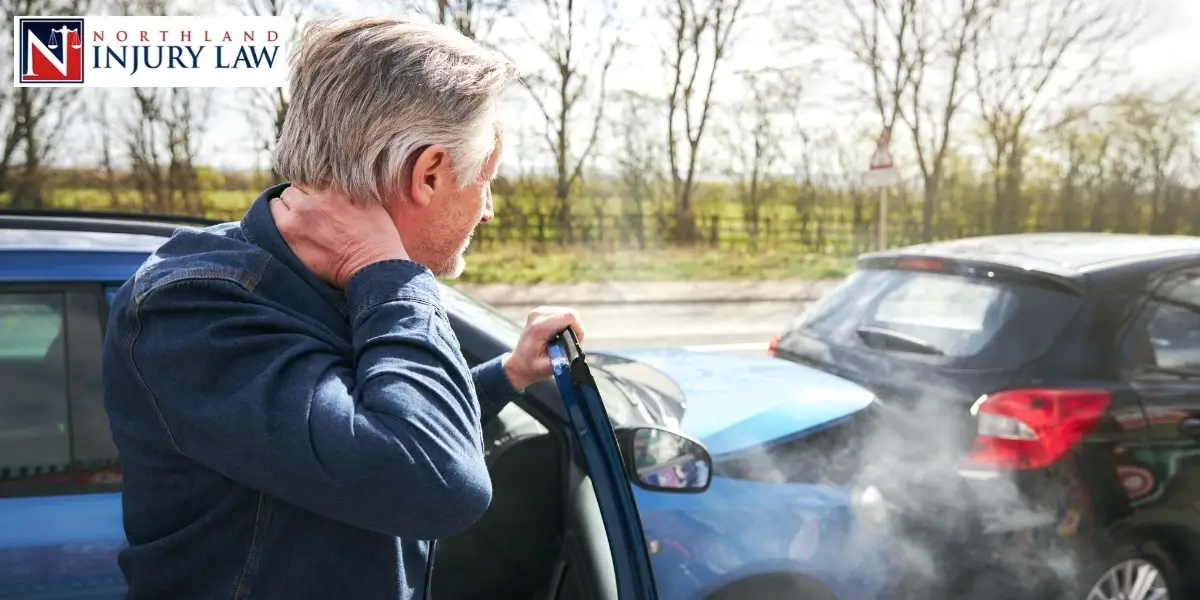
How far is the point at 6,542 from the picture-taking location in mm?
1592

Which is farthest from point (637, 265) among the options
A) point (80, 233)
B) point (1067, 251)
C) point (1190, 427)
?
point (80, 233)

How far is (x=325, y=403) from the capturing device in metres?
0.89

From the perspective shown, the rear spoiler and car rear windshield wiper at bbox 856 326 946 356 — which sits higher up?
the rear spoiler

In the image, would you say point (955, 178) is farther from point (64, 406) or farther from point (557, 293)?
point (64, 406)

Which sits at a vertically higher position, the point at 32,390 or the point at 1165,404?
the point at 32,390

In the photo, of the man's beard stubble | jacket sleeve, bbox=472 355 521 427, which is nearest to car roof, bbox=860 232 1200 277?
jacket sleeve, bbox=472 355 521 427

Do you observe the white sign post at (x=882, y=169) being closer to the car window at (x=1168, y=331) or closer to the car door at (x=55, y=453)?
the car window at (x=1168, y=331)

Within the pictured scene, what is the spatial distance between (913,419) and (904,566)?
0.63 metres

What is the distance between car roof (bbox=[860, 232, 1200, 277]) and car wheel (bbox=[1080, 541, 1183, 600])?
0.91 meters

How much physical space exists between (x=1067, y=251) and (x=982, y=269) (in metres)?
0.35

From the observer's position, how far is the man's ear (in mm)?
1033

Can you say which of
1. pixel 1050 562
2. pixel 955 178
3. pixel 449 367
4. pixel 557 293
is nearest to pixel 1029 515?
pixel 1050 562

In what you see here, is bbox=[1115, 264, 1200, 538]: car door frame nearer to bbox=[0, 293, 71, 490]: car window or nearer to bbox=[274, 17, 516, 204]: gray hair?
bbox=[274, 17, 516, 204]: gray hair

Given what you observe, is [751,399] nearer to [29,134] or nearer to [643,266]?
[29,134]
